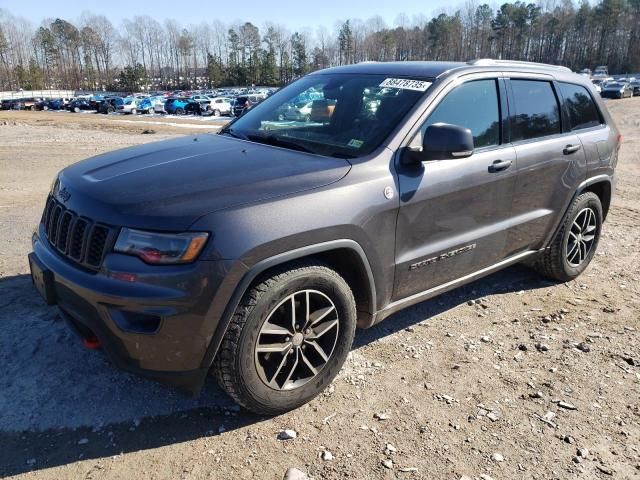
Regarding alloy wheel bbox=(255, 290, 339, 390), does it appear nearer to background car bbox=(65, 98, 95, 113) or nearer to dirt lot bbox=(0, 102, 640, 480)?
dirt lot bbox=(0, 102, 640, 480)

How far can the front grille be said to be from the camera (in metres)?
2.51

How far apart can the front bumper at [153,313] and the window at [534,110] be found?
262 centimetres

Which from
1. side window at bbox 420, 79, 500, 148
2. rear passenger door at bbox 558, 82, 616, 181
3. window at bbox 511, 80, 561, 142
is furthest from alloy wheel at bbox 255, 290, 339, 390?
rear passenger door at bbox 558, 82, 616, 181

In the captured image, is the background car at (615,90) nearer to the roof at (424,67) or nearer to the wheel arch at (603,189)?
the wheel arch at (603,189)

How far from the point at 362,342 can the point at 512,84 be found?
7.25 ft

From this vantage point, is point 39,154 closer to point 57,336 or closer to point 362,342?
point 57,336

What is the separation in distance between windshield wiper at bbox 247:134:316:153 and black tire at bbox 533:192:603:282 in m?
2.50

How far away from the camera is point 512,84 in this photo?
3.90 m

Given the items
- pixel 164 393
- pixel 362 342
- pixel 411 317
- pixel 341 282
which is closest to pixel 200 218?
pixel 341 282

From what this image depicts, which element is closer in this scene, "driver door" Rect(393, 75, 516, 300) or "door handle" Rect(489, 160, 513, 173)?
"driver door" Rect(393, 75, 516, 300)

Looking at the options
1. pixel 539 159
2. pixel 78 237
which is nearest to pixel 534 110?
pixel 539 159

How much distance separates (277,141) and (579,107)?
2.83 meters

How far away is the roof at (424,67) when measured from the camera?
356cm

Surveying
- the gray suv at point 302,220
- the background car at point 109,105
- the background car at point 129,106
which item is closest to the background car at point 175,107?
the background car at point 129,106
